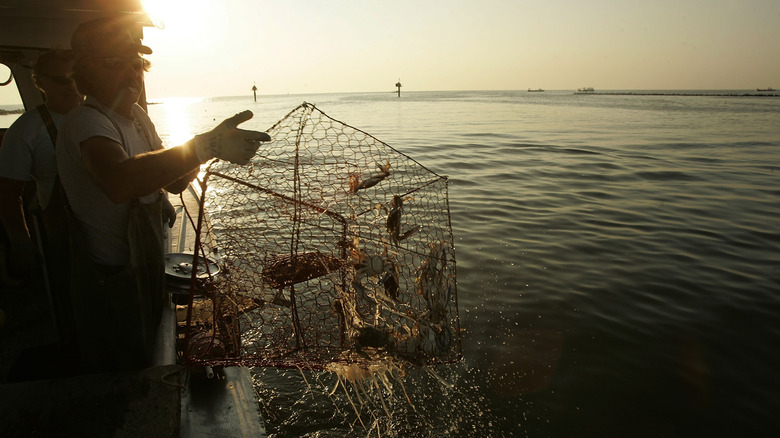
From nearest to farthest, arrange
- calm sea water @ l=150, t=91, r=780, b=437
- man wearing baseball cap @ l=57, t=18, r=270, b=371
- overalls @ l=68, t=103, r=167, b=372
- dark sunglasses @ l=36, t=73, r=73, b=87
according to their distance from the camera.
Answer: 1. man wearing baseball cap @ l=57, t=18, r=270, b=371
2. overalls @ l=68, t=103, r=167, b=372
3. dark sunglasses @ l=36, t=73, r=73, b=87
4. calm sea water @ l=150, t=91, r=780, b=437

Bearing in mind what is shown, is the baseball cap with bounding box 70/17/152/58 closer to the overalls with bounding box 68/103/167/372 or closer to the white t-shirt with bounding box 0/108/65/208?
the overalls with bounding box 68/103/167/372

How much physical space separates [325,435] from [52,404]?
235cm

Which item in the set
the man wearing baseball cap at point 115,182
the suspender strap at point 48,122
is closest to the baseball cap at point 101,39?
the man wearing baseball cap at point 115,182

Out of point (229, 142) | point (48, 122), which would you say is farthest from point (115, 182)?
point (48, 122)

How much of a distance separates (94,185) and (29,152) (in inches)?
49.2

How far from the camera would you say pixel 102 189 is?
1.77 metres

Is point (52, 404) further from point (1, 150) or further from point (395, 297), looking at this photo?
point (395, 297)

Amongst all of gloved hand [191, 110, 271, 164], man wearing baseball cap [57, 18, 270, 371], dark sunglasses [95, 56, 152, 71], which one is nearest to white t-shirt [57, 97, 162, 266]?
man wearing baseball cap [57, 18, 270, 371]

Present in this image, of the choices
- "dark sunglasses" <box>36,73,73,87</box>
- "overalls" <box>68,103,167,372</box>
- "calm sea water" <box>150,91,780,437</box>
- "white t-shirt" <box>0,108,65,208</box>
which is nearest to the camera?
"overalls" <box>68,103,167,372</box>

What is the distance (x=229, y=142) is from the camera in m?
1.92

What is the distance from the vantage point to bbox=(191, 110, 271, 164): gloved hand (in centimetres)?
188

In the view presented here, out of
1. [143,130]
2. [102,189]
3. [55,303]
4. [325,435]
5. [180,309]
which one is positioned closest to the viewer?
[102,189]

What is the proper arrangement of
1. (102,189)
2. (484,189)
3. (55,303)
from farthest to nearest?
(484,189), (55,303), (102,189)

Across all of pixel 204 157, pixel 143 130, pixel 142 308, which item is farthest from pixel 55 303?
pixel 204 157
